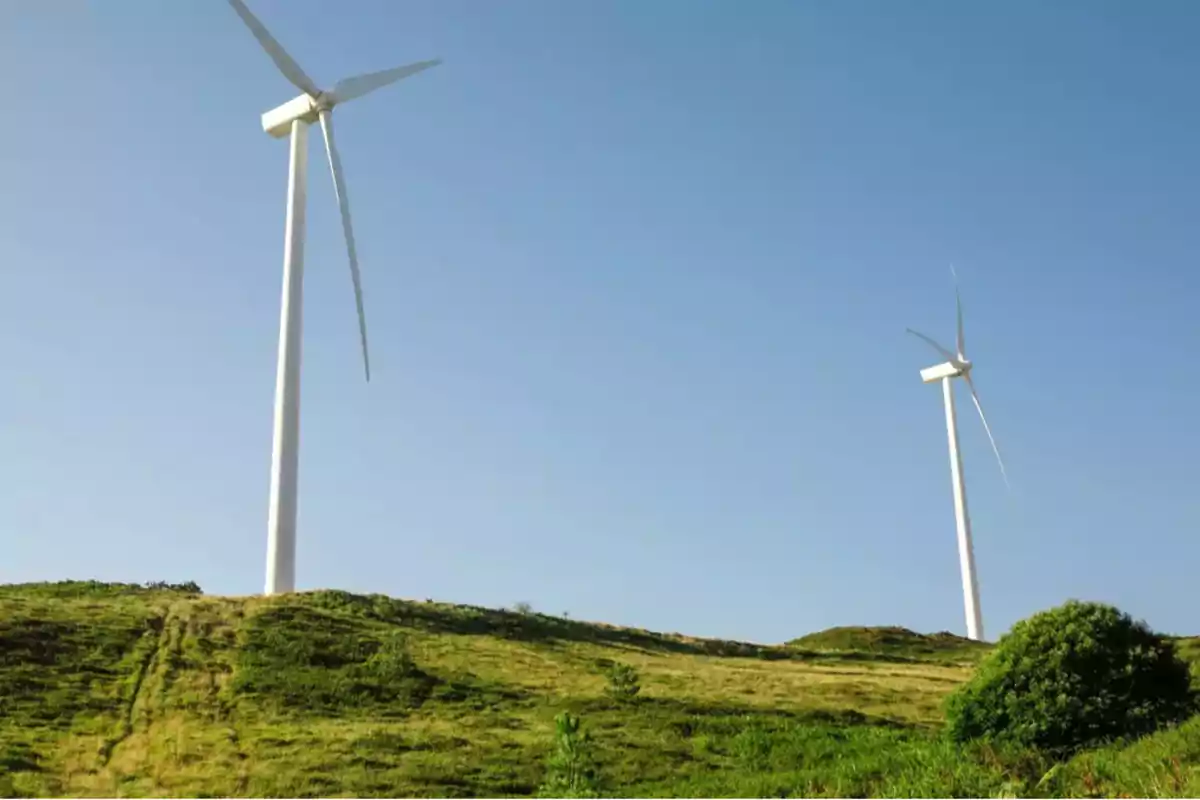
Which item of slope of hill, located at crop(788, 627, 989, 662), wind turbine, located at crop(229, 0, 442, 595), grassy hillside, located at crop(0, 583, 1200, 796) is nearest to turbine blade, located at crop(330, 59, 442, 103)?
wind turbine, located at crop(229, 0, 442, 595)

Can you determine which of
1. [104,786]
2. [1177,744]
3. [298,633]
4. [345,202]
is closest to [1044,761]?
[1177,744]

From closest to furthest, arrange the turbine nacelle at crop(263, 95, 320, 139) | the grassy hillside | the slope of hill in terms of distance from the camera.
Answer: the grassy hillside
the turbine nacelle at crop(263, 95, 320, 139)
the slope of hill

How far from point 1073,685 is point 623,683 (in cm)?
2908

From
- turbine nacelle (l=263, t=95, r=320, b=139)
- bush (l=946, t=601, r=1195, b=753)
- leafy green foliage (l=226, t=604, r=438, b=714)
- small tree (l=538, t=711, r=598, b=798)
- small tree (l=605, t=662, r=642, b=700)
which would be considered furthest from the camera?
turbine nacelle (l=263, t=95, r=320, b=139)

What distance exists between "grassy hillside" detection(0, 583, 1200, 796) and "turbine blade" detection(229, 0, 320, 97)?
33141 mm

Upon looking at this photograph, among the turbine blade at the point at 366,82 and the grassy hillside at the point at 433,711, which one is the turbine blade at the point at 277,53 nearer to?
the turbine blade at the point at 366,82

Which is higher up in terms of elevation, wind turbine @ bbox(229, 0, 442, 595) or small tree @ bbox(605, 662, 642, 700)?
wind turbine @ bbox(229, 0, 442, 595)

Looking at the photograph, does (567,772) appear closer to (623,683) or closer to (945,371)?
(623,683)

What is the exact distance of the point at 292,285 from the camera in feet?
250

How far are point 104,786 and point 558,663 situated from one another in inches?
1097

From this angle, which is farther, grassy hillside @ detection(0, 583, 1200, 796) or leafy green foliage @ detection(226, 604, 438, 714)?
leafy green foliage @ detection(226, 604, 438, 714)

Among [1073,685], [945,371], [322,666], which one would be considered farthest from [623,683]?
[945,371]

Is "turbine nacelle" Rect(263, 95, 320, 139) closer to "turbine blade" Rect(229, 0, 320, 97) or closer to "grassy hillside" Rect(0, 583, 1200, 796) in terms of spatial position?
"turbine blade" Rect(229, 0, 320, 97)

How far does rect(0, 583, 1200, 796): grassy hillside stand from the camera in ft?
103
